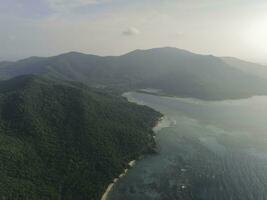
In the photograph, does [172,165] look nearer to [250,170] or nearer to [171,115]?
[250,170]

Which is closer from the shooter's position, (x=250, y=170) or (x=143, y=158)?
(x=250, y=170)

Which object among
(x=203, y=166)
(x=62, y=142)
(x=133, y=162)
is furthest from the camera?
(x=133, y=162)

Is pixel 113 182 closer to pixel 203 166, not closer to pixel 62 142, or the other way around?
pixel 62 142

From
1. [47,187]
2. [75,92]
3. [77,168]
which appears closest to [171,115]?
[75,92]

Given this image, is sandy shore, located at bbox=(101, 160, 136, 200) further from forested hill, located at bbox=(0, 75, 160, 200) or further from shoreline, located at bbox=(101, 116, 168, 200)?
forested hill, located at bbox=(0, 75, 160, 200)

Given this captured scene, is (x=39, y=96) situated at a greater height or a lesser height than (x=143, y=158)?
greater

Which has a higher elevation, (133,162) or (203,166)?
(203,166)

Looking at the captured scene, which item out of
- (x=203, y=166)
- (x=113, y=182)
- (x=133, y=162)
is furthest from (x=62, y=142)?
(x=203, y=166)
